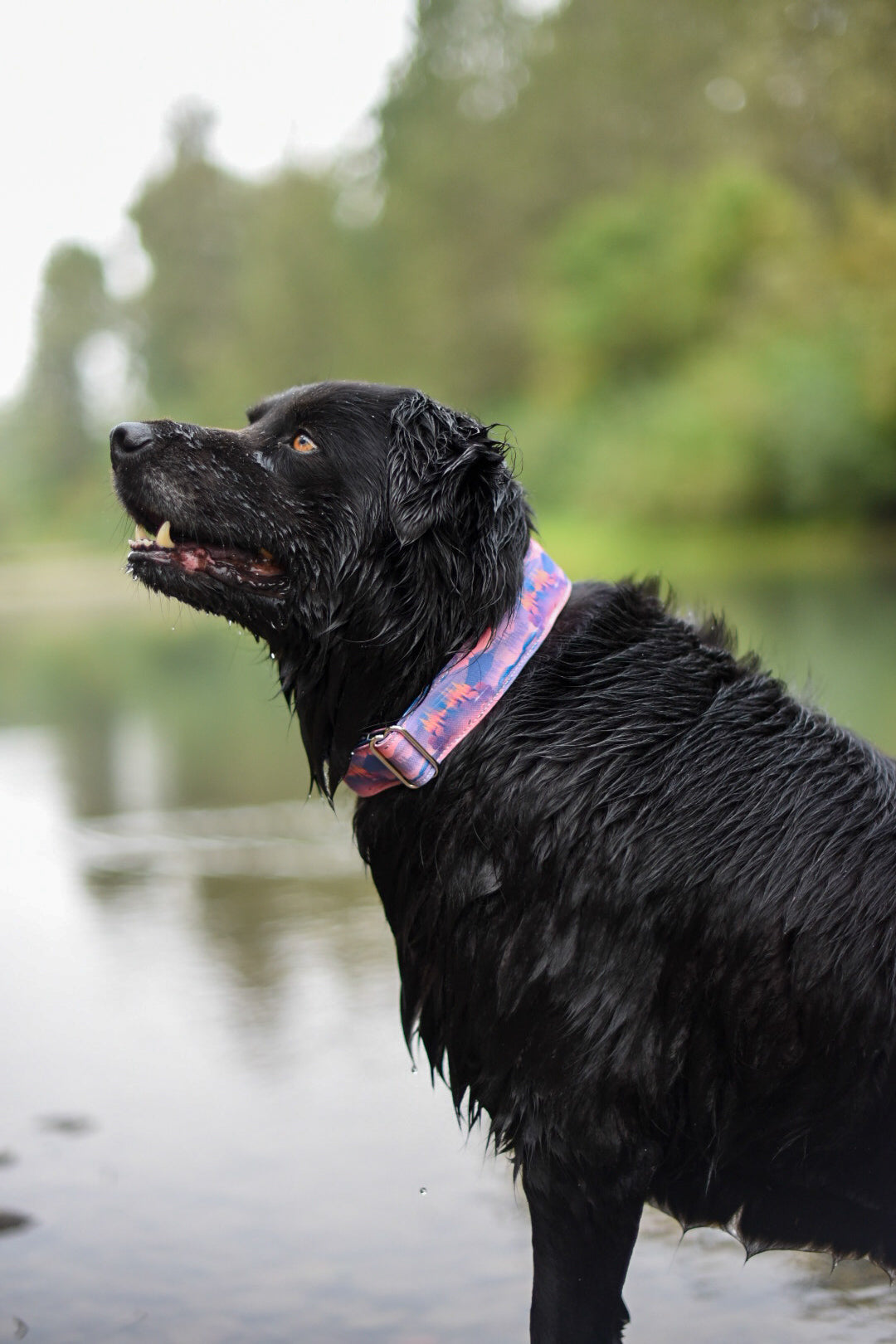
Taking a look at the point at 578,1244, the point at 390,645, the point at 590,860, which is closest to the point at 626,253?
the point at 390,645

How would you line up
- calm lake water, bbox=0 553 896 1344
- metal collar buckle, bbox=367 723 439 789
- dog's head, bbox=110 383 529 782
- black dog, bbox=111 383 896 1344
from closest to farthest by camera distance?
1. black dog, bbox=111 383 896 1344
2. metal collar buckle, bbox=367 723 439 789
3. dog's head, bbox=110 383 529 782
4. calm lake water, bbox=0 553 896 1344

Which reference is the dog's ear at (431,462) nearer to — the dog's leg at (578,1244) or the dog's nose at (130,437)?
the dog's nose at (130,437)

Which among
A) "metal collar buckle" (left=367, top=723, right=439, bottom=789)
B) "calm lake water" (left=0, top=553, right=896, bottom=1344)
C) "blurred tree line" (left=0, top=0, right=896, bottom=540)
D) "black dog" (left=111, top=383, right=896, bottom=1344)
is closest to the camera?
"black dog" (left=111, top=383, right=896, bottom=1344)

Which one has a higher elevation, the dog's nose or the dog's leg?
the dog's nose

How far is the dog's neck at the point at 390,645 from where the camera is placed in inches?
84.9

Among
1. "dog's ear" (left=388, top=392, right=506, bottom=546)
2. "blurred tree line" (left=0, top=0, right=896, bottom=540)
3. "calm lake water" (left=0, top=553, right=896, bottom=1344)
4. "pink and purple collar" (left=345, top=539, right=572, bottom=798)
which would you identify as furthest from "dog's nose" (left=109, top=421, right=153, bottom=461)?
"blurred tree line" (left=0, top=0, right=896, bottom=540)

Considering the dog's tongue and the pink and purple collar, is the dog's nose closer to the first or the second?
the dog's tongue

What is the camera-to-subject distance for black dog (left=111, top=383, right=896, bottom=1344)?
1.94 meters

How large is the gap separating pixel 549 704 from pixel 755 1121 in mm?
723

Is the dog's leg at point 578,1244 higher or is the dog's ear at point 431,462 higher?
the dog's ear at point 431,462

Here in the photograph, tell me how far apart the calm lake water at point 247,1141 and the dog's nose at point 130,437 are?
140cm

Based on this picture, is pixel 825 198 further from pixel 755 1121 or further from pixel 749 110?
pixel 755 1121

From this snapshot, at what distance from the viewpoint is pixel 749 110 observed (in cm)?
1681

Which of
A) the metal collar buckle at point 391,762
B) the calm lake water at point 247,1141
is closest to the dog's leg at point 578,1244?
the calm lake water at point 247,1141
